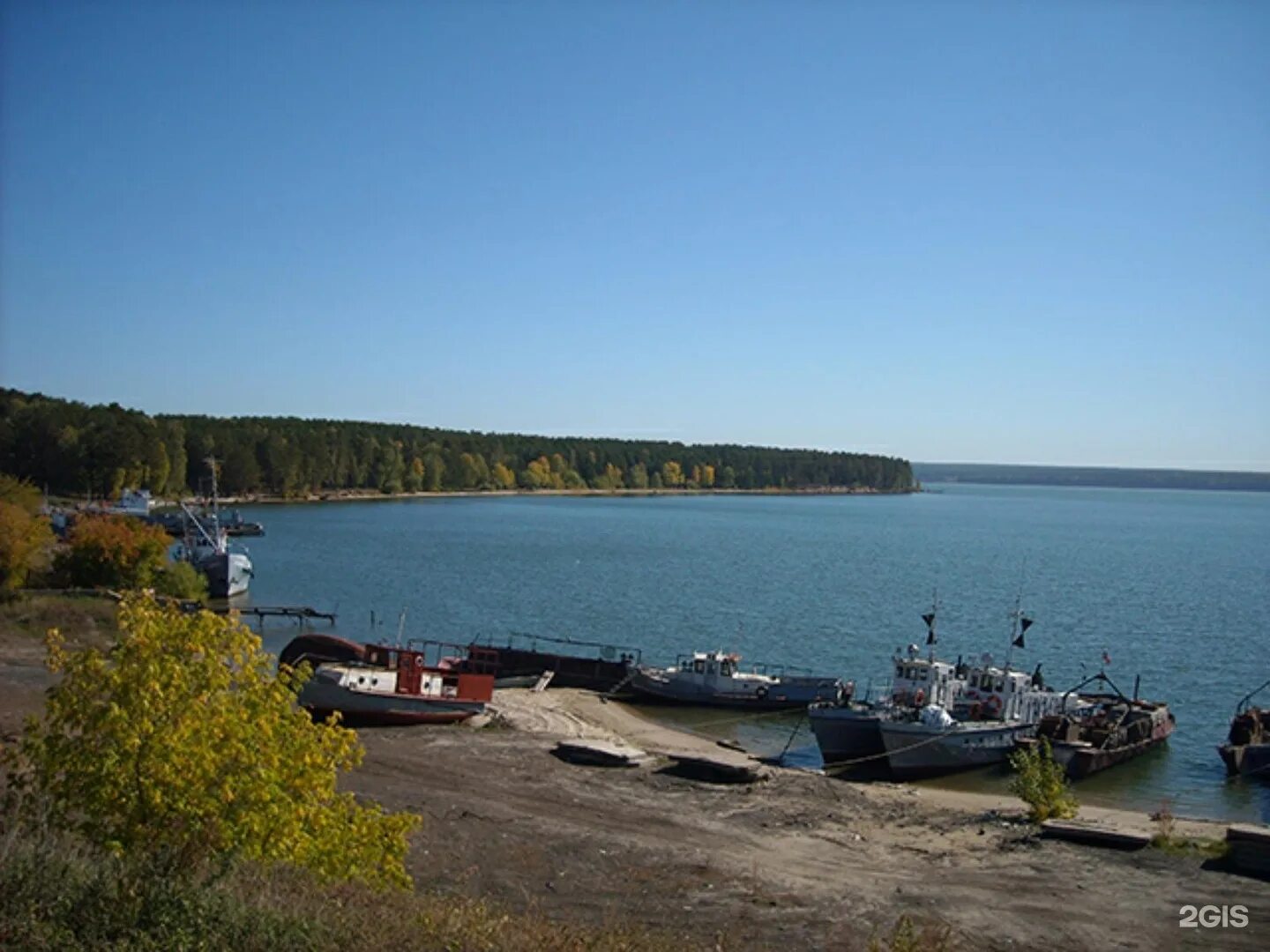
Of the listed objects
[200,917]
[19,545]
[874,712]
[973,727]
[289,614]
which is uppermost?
[200,917]

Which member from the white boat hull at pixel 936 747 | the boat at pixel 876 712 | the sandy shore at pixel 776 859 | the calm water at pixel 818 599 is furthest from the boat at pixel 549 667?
the white boat hull at pixel 936 747

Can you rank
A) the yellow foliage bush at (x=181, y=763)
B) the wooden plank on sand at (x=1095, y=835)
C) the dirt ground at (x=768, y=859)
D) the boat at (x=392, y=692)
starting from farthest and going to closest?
the boat at (x=392, y=692), the wooden plank on sand at (x=1095, y=835), the dirt ground at (x=768, y=859), the yellow foliage bush at (x=181, y=763)

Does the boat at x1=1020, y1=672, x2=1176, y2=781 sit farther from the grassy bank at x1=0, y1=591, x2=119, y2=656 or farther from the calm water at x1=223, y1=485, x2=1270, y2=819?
the grassy bank at x1=0, y1=591, x2=119, y2=656

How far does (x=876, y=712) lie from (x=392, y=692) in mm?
14260

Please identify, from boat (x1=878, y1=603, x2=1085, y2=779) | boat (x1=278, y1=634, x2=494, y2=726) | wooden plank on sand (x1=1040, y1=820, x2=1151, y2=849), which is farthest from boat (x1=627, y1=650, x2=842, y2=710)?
wooden plank on sand (x1=1040, y1=820, x2=1151, y2=849)

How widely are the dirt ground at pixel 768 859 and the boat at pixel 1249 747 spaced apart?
28.2 ft

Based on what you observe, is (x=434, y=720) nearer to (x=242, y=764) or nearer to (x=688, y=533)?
(x=242, y=764)

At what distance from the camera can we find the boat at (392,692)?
3484 centimetres

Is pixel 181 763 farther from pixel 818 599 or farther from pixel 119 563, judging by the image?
pixel 818 599

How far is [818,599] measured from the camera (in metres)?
78.4

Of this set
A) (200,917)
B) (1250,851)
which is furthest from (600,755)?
(200,917)

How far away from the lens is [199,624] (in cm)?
1329

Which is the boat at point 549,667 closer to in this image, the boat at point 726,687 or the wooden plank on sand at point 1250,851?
the boat at point 726,687

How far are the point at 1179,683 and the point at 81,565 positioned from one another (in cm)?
5120
